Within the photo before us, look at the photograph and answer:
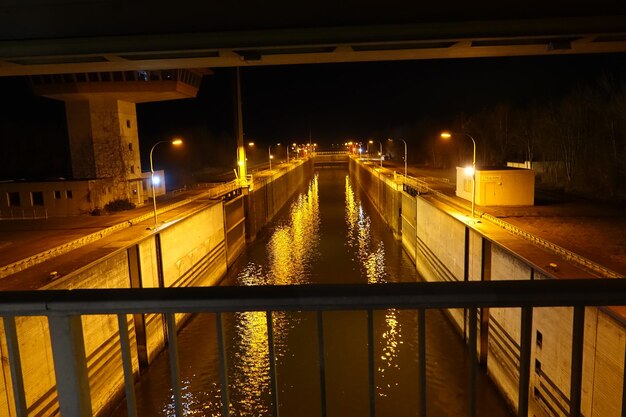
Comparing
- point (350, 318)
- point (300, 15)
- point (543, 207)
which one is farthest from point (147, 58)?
point (543, 207)

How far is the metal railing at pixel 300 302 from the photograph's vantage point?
1965mm

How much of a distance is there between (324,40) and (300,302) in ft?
9.94

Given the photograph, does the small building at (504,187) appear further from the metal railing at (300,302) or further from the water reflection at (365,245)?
the metal railing at (300,302)

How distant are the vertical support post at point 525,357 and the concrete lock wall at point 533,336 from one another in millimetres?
4130

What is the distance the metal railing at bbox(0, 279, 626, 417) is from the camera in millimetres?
1965

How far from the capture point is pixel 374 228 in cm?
3797

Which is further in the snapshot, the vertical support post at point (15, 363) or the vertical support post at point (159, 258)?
the vertical support post at point (159, 258)

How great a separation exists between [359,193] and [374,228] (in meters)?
26.0

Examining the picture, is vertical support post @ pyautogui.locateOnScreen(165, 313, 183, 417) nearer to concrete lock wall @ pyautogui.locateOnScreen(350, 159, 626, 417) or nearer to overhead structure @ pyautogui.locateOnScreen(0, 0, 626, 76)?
overhead structure @ pyautogui.locateOnScreen(0, 0, 626, 76)

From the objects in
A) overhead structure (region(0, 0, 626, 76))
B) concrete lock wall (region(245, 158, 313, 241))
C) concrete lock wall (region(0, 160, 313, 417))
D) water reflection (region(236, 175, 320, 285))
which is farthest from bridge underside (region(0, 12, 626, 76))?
concrete lock wall (region(245, 158, 313, 241))

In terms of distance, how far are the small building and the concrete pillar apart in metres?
21.4

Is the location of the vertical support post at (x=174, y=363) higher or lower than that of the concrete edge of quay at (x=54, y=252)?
higher

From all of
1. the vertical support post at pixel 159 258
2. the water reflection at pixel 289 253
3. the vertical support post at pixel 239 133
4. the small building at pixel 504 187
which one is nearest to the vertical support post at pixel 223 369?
the vertical support post at pixel 159 258

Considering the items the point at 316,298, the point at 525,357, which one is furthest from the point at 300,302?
the point at 525,357
